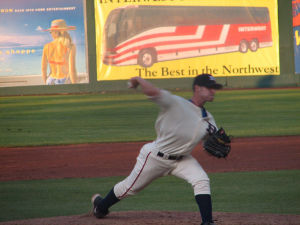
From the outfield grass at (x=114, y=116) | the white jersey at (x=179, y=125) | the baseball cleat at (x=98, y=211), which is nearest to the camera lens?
the white jersey at (x=179, y=125)

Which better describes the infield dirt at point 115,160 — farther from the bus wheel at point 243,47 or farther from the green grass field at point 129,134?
the bus wheel at point 243,47

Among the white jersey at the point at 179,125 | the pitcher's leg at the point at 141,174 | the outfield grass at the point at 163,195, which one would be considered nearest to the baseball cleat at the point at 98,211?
the pitcher's leg at the point at 141,174

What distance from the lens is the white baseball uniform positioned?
4.53m

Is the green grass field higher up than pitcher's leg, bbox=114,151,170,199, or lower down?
lower down

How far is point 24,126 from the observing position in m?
15.2

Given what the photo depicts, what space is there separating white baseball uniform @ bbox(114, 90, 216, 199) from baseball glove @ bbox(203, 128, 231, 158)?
0.09m

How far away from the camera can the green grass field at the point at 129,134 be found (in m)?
6.46

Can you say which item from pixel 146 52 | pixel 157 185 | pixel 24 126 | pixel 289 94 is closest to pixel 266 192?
pixel 157 185

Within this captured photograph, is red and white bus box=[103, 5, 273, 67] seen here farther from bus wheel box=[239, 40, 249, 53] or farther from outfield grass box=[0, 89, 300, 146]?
outfield grass box=[0, 89, 300, 146]

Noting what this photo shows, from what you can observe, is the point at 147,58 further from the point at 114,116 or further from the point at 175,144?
the point at 175,144

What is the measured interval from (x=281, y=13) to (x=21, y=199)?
19.7m

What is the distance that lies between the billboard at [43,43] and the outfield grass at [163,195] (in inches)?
632

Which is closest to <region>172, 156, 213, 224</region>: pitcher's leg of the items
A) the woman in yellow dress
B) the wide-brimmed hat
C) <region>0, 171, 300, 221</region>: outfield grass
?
<region>0, 171, 300, 221</region>: outfield grass

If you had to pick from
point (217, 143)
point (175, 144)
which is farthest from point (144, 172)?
point (217, 143)
